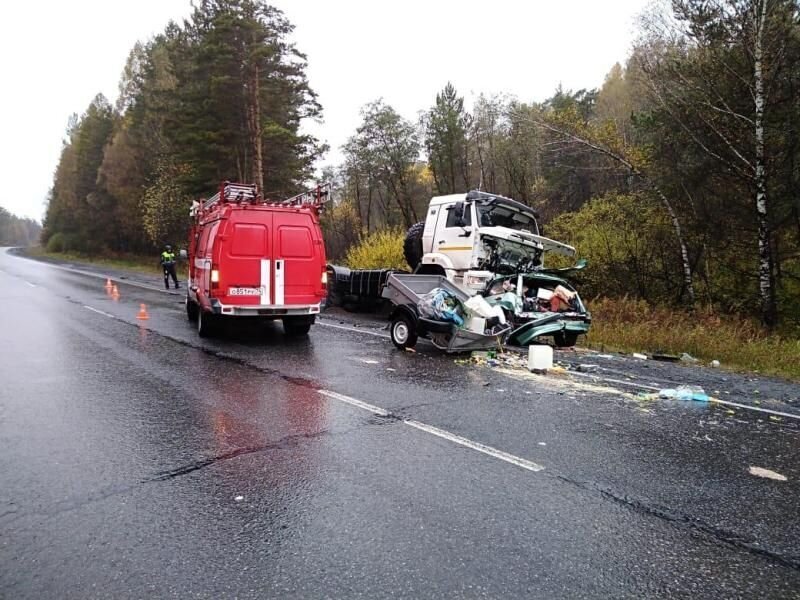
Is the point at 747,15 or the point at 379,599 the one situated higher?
the point at 747,15

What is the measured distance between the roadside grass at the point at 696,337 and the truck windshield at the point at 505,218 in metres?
2.63

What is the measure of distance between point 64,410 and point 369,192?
3418 centimetres

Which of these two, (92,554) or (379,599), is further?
(92,554)

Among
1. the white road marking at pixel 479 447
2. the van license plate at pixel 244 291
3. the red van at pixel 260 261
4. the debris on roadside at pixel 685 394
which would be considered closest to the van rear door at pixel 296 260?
the red van at pixel 260 261

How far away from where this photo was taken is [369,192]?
3869 cm

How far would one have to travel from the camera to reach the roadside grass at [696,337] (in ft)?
28.8

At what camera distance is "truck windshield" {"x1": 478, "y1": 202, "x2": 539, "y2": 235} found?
11570 mm

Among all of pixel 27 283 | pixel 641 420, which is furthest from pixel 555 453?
pixel 27 283

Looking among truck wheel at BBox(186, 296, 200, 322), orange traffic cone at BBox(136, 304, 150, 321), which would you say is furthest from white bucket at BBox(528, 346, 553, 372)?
orange traffic cone at BBox(136, 304, 150, 321)

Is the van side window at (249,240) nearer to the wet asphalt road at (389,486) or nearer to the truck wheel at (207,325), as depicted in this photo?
the truck wheel at (207,325)

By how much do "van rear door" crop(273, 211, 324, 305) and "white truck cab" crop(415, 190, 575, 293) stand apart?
3.03 meters

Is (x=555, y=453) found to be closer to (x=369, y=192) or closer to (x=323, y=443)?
(x=323, y=443)

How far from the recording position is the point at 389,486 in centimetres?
385

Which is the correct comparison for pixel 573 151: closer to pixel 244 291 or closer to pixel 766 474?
pixel 244 291
